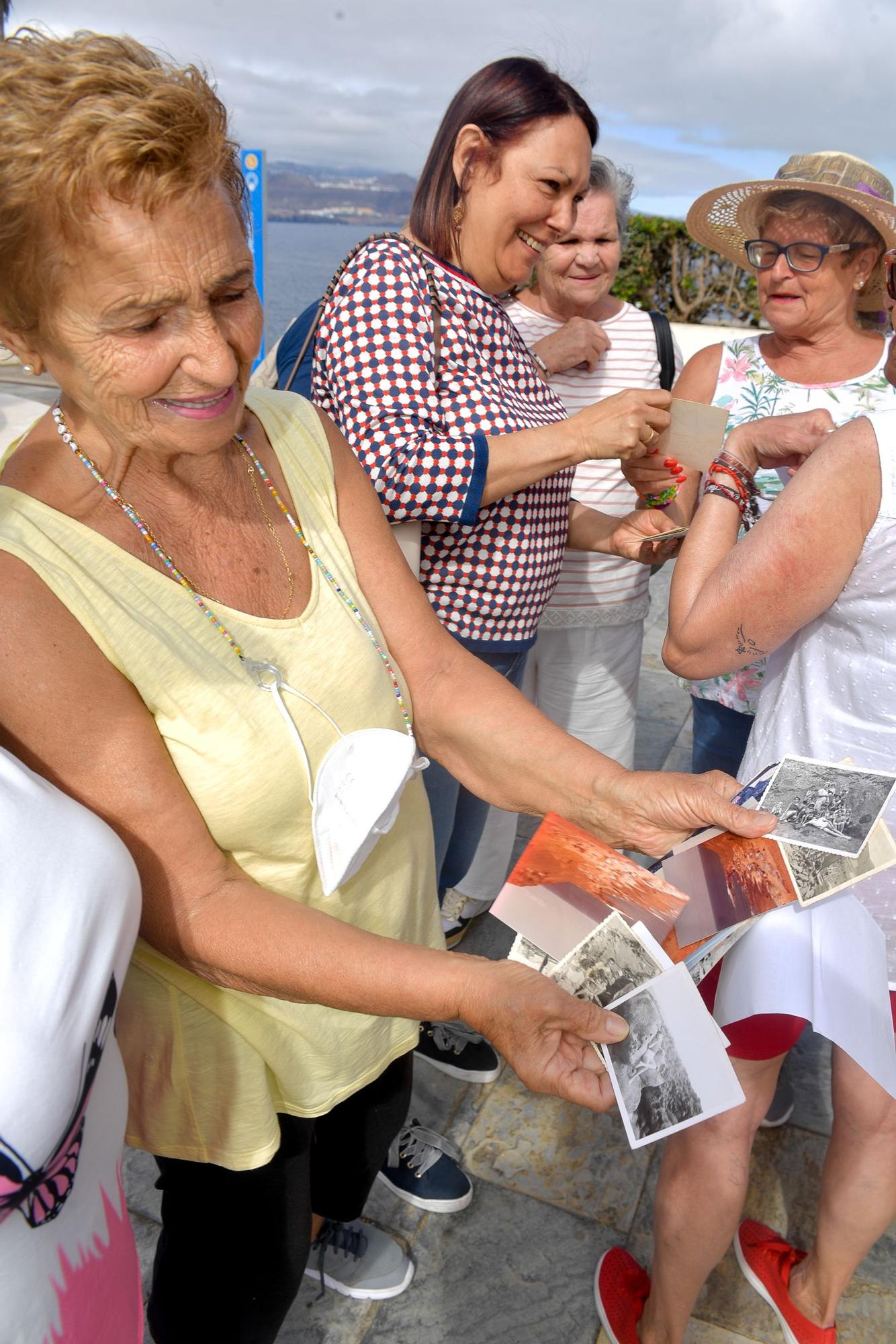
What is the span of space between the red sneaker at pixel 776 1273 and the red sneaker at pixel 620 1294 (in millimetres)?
237

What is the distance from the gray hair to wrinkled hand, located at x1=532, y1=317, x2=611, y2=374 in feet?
1.35

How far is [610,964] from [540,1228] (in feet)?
4.23

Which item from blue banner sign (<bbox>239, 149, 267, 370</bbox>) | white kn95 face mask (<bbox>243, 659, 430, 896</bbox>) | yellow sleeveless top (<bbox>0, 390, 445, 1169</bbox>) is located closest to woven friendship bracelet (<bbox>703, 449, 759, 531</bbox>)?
yellow sleeveless top (<bbox>0, 390, 445, 1169</bbox>)

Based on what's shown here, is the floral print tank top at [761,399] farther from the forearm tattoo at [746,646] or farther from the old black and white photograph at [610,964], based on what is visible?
the old black and white photograph at [610,964]

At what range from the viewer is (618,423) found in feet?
7.07

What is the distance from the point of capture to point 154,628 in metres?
1.29

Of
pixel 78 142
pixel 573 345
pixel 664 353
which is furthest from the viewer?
pixel 664 353

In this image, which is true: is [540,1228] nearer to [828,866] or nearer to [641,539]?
[828,866]

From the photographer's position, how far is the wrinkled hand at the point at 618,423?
215cm

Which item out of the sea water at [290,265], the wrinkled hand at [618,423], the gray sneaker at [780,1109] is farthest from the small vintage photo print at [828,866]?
the sea water at [290,265]

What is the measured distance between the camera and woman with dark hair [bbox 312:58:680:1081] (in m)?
2.03

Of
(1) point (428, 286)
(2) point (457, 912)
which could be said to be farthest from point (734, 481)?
(2) point (457, 912)

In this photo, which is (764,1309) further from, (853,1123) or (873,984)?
(873,984)

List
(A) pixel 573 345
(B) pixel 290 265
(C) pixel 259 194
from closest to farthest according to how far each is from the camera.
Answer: (A) pixel 573 345
(C) pixel 259 194
(B) pixel 290 265
